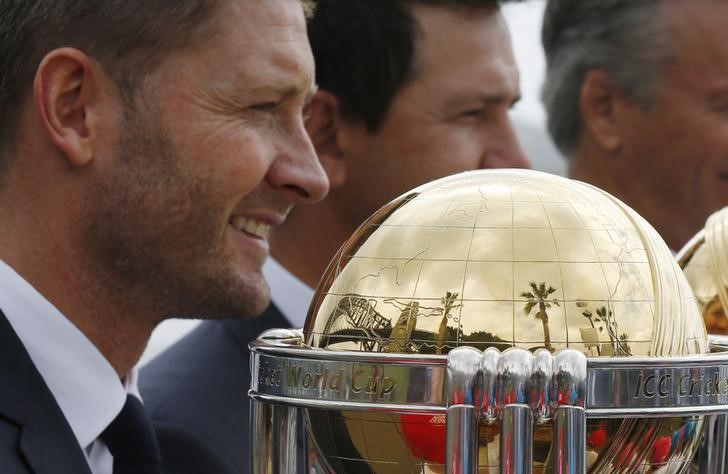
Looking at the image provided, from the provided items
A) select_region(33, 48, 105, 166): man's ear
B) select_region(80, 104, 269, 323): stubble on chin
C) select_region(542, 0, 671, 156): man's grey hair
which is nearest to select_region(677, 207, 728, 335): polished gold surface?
select_region(80, 104, 269, 323): stubble on chin

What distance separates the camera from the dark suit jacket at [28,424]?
2.12 m

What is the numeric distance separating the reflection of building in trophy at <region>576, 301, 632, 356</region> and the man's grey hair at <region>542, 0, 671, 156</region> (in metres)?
2.70

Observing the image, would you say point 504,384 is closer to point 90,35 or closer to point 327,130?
point 90,35

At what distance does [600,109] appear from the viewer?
14.0 feet

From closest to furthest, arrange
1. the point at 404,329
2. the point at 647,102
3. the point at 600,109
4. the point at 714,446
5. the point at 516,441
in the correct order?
the point at 516,441
the point at 404,329
the point at 714,446
the point at 647,102
the point at 600,109

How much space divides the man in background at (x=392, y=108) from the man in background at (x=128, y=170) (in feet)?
3.17

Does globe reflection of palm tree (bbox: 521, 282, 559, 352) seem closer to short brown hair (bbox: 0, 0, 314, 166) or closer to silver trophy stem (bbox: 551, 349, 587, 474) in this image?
silver trophy stem (bbox: 551, 349, 587, 474)

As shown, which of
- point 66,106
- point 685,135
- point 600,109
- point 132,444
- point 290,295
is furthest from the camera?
point 600,109

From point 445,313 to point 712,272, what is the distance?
763 mm

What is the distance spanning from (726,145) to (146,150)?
1.98 metres

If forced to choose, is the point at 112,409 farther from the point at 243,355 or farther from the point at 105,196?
the point at 243,355

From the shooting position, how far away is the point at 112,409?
94.2 inches

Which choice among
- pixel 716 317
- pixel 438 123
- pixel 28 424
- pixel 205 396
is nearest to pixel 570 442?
pixel 716 317

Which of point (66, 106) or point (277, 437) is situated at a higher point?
point (66, 106)
